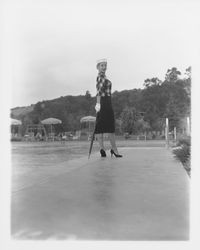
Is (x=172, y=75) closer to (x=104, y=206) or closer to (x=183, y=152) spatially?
(x=183, y=152)

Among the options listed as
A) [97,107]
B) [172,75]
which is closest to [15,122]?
[97,107]

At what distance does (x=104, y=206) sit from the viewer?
270 cm

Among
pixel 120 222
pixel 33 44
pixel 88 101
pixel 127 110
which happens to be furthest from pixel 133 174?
pixel 33 44

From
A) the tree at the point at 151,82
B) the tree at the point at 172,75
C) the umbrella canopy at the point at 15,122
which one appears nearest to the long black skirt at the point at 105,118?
the tree at the point at 151,82

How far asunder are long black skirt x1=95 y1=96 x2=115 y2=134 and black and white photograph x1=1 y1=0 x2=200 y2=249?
0.04 ft

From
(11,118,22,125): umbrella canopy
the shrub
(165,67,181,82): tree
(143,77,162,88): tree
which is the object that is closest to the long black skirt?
(143,77,162,88): tree

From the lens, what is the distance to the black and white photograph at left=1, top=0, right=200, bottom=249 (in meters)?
3.09

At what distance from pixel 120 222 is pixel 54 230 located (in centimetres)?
47

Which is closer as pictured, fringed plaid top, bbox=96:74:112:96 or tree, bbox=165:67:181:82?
tree, bbox=165:67:181:82

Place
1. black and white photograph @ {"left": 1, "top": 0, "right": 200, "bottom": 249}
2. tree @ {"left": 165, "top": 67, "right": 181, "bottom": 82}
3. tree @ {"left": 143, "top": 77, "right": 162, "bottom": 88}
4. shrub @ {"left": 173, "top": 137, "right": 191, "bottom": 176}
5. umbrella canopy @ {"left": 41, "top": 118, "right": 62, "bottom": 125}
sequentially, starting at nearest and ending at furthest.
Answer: black and white photograph @ {"left": 1, "top": 0, "right": 200, "bottom": 249}, tree @ {"left": 165, "top": 67, "right": 181, "bottom": 82}, tree @ {"left": 143, "top": 77, "right": 162, "bottom": 88}, umbrella canopy @ {"left": 41, "top": 118, "right": 62, "bottom": 125}, shrub @ {"left": 173, "top": 137, "right": 191, "bottom": 176}

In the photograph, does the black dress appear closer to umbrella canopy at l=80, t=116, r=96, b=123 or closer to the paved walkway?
umbrella canopy at l=80, t=116, r=96, b=123

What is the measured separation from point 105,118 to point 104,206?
1404 millimetres

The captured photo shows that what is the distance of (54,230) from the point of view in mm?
2418

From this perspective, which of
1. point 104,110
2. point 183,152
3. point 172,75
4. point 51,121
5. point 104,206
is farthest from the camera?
point 183,152
